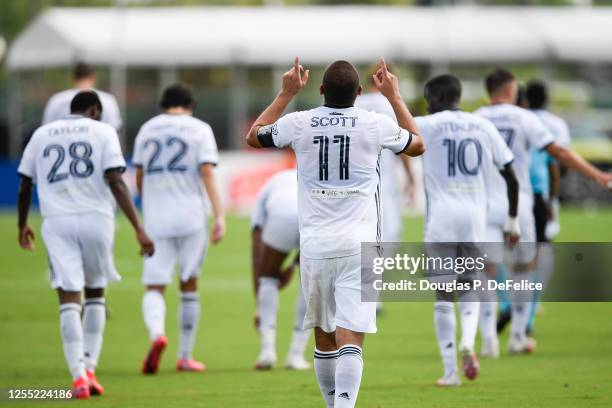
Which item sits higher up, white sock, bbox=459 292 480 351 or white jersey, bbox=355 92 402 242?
white jersey, bbox=355 92 402 242

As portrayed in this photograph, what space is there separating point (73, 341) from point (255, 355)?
3.51 metres

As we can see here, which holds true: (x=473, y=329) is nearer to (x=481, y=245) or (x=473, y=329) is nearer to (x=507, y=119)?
(x=481, y=245)

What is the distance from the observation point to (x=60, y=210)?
37.6 feet

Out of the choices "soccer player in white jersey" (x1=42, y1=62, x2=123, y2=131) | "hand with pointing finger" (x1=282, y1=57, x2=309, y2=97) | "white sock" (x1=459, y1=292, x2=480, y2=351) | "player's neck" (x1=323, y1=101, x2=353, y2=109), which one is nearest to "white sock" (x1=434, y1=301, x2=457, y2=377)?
"white sock" (x1=459, y1=292, x2=480, y2=351)

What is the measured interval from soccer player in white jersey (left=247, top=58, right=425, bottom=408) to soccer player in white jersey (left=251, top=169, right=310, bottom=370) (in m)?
3.84

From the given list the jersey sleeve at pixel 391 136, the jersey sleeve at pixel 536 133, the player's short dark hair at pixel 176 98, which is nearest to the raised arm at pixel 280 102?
the jersey sleeve at pixel 391 136

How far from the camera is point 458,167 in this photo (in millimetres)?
11852

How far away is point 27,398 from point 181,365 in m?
2.26

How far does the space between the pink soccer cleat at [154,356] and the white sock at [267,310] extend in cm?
104

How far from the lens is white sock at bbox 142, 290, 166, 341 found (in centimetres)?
1270

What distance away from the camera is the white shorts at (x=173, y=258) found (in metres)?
13.1

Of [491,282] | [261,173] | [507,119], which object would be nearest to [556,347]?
[491,282]

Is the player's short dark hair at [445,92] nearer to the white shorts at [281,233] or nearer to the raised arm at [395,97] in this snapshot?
the white shorts at [281,233]

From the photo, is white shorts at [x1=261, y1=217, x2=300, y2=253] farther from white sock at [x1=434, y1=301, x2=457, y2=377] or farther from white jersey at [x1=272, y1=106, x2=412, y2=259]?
white jersey at [x1=272, y1=106, x2=412, y2=259]
